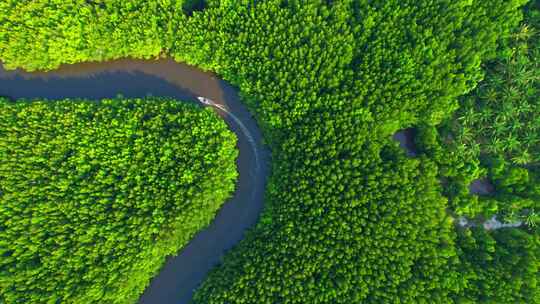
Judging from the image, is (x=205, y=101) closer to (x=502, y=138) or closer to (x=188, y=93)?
(x=188, y=93)

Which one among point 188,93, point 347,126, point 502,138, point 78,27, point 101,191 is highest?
point 78,27

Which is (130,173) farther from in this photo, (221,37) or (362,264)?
(362,264)

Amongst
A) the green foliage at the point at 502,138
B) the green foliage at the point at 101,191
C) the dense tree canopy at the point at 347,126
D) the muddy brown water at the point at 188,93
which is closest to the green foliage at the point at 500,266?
the dense tree canopy at the point at 347,126

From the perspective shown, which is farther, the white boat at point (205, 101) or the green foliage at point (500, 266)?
the white boat at point (205, 101)

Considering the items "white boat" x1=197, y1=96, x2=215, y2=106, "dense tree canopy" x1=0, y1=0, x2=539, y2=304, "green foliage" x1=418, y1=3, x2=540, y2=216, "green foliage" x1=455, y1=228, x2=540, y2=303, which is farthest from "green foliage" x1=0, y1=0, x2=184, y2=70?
"green foliage" x1=455, y1=228, x2=540, y2=303

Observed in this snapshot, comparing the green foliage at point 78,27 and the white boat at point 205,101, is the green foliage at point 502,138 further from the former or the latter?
the green foliage at point 78,27

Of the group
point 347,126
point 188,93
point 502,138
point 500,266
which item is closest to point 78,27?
point 188,93

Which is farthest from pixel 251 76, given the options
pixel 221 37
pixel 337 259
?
pixel 337 259
